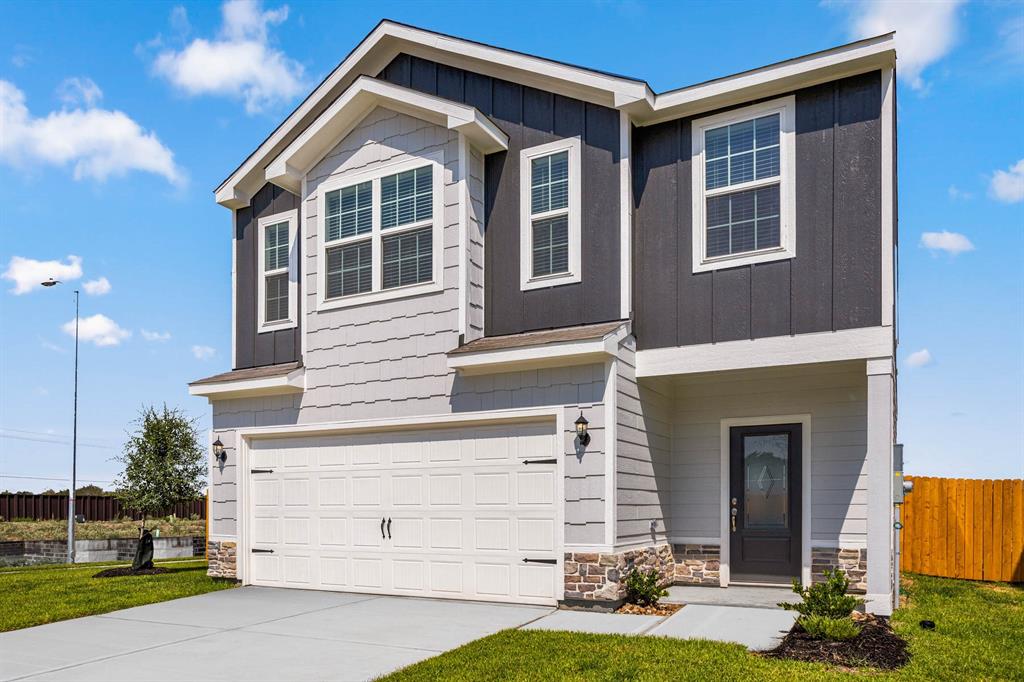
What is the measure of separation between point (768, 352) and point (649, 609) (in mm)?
3176

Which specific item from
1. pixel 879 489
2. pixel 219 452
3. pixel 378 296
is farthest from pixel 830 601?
pixel 219 452

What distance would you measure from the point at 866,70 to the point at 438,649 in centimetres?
757

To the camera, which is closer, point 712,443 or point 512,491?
point 512,491

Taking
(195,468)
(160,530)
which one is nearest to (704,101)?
(195,468)

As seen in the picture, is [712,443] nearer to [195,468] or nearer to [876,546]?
[876,546]

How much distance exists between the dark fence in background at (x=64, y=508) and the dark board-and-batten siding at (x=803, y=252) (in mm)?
21660

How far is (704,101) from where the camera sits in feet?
33.6

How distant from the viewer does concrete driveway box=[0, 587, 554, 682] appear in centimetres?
719

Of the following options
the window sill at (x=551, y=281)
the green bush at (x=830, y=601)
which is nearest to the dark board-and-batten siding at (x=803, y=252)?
the window sill at (x=551, y=281)

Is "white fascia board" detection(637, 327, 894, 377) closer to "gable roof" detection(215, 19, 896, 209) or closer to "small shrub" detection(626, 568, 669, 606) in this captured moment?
"small shrub" detection(626, 568, 669, 606)

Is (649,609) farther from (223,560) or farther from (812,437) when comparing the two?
(223,560)

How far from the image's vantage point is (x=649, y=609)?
9.48 meters

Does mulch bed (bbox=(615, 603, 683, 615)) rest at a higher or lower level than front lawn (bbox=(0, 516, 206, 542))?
higher

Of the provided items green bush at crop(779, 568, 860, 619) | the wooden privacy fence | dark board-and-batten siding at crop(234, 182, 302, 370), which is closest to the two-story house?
dark board-and-batten siding at crop(234, 182, 302, 370)
